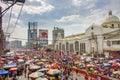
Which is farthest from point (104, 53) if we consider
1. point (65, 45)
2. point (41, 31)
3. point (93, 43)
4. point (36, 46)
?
point (36, 46)

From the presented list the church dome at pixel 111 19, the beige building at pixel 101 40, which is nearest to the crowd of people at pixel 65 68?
the beige building at pixel 101 40

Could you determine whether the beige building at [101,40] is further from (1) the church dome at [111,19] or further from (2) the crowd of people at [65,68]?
(2) the crowd of people at [65,68]

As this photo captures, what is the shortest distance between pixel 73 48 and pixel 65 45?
11.4 meters

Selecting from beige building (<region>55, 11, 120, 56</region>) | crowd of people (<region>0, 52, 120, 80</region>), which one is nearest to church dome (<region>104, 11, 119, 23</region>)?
beige building (<region>55, 11, 120, 56</region>)

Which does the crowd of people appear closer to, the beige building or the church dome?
the beige building

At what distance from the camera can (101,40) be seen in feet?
226

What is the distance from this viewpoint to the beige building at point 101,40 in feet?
198

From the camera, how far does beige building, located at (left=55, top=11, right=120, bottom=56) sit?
198ft

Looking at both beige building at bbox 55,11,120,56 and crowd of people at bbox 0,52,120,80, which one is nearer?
crowd of people at bbox 0,52,120,80

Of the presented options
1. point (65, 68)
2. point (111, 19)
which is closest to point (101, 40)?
point (111, 19)

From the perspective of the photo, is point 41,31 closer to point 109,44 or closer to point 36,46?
point 109,44

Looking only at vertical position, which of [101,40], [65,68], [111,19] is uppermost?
[111,19]

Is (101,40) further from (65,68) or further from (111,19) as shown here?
(65,68)

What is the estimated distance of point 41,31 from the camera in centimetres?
7731
